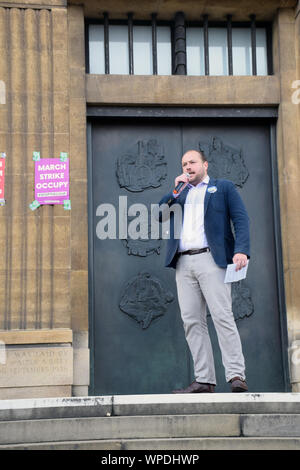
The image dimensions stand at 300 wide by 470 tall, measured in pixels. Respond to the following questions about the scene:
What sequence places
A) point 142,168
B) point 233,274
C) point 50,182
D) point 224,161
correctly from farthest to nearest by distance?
point 224,161
point 142,168
point 50,182
point 233,274

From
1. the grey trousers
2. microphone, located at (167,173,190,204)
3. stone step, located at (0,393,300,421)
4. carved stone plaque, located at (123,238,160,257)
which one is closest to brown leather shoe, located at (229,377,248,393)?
the grey trousers

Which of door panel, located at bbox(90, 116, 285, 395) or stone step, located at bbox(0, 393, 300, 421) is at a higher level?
door panel, located at bbox(90, 116, 285, 395)

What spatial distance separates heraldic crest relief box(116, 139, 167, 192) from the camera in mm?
10336

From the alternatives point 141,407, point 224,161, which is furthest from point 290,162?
point 141,407

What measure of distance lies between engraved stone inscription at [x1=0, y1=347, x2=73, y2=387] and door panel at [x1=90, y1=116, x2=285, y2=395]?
0.78 m

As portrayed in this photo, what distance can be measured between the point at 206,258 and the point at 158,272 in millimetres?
2698

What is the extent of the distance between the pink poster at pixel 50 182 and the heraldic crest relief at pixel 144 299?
1284 mm

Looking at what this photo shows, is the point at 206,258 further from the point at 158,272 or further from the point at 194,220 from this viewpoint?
the point at 158,272

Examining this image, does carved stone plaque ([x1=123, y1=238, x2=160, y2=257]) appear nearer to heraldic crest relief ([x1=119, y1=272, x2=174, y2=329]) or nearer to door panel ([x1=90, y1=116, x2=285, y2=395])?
door panel ([x1=90, y1=116, x2=285, y2=395])

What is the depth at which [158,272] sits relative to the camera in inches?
401

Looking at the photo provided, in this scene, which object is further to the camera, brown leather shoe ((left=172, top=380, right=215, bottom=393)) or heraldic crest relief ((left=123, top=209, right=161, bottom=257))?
heraldic crest relief ((left=123, top=209, right=161, bottom=257))

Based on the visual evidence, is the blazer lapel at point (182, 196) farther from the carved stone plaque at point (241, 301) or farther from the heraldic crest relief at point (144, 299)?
the carved stone plaque at point (241, 301)

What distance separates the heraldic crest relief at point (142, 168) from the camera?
1034cm

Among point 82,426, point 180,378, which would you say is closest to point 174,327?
point 180,378
